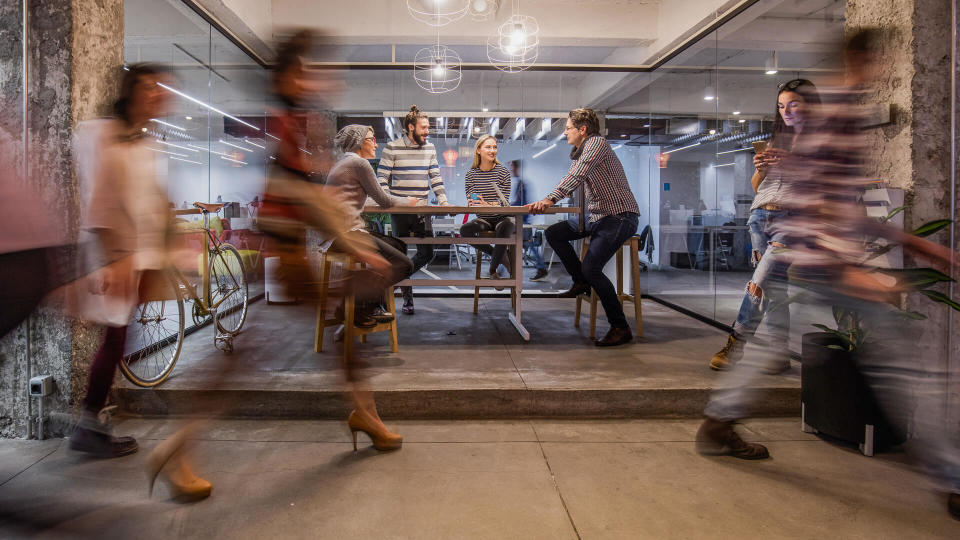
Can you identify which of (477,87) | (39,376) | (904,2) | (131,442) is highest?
(477,87)

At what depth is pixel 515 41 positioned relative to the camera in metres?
5.34

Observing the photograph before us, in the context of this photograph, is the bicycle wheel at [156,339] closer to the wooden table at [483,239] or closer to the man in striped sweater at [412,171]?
the wooden table at [483,239]

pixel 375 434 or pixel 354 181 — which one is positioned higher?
pixel 354 181

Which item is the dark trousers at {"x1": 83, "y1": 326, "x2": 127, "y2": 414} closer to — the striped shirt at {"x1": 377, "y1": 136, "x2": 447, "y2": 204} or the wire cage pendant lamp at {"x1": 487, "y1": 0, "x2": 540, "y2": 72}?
the striped shirt at {"x1": 377, "y1": 136, "x2": 447, "y2": 204}

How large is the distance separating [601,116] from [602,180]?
3.51 m

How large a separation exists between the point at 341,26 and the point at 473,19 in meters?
1.55

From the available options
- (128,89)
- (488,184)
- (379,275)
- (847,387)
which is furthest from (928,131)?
(488,184)

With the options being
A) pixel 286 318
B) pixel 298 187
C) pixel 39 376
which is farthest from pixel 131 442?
pixel 286 318

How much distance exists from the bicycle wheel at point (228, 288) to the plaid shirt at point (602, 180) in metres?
2.63

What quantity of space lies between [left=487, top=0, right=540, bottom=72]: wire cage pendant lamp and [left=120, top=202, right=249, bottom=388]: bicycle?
311 cm

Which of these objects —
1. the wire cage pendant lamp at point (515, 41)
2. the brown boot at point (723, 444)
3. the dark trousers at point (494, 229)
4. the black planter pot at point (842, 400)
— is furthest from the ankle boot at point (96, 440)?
the wire cage pendant lamp at point (515, 41)

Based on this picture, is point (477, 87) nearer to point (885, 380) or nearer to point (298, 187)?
point (298, 187)

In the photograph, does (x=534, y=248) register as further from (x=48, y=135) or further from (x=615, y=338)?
(x=48, y=135)

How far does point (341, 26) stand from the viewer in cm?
643
